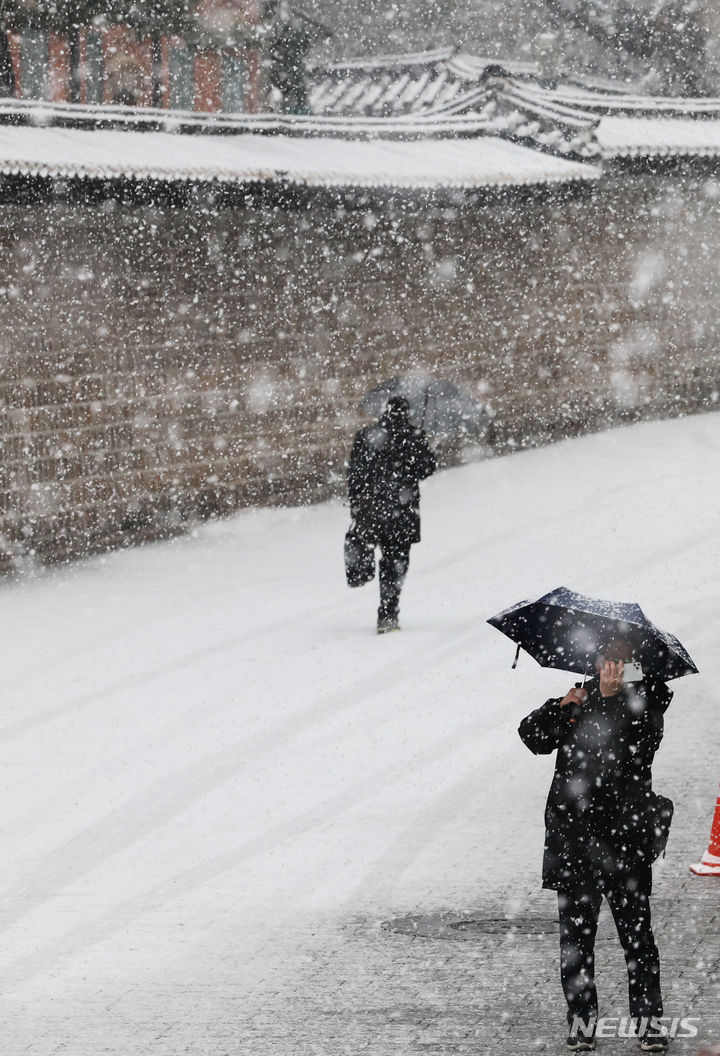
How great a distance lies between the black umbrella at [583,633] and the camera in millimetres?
4824

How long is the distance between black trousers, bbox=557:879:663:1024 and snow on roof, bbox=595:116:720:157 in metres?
14.9

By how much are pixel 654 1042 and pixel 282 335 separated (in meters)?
11.8

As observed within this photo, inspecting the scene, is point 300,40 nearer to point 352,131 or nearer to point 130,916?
point 352,131

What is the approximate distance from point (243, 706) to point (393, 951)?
12.4 ft

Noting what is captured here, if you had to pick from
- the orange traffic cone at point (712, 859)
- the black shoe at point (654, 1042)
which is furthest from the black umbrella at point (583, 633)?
the orange traffic cone at point (712, 859)

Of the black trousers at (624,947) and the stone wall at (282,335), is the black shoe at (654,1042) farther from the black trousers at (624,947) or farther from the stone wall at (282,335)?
the stone wall at (282,335)

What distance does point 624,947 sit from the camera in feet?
15.9

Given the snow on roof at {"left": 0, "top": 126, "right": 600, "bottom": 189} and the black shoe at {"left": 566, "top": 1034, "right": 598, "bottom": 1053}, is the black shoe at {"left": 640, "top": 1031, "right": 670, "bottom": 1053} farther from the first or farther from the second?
the snow on roof at {"left": 0, "top": 126, "right": 600, "bottom": 189}

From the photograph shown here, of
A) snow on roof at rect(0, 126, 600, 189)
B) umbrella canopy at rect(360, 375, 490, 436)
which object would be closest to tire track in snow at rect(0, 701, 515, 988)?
umbrella canopy at rect(360, 375, 490, 436)

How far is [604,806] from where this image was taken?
4.85 m

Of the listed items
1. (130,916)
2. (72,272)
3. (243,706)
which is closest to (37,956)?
(130,916)

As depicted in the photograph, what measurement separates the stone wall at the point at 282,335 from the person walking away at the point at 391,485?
3.78m

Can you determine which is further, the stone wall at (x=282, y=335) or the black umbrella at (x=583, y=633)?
the stone wall at (x=282, y=335)

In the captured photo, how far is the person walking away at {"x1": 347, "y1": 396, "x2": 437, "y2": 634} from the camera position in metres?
10.9
